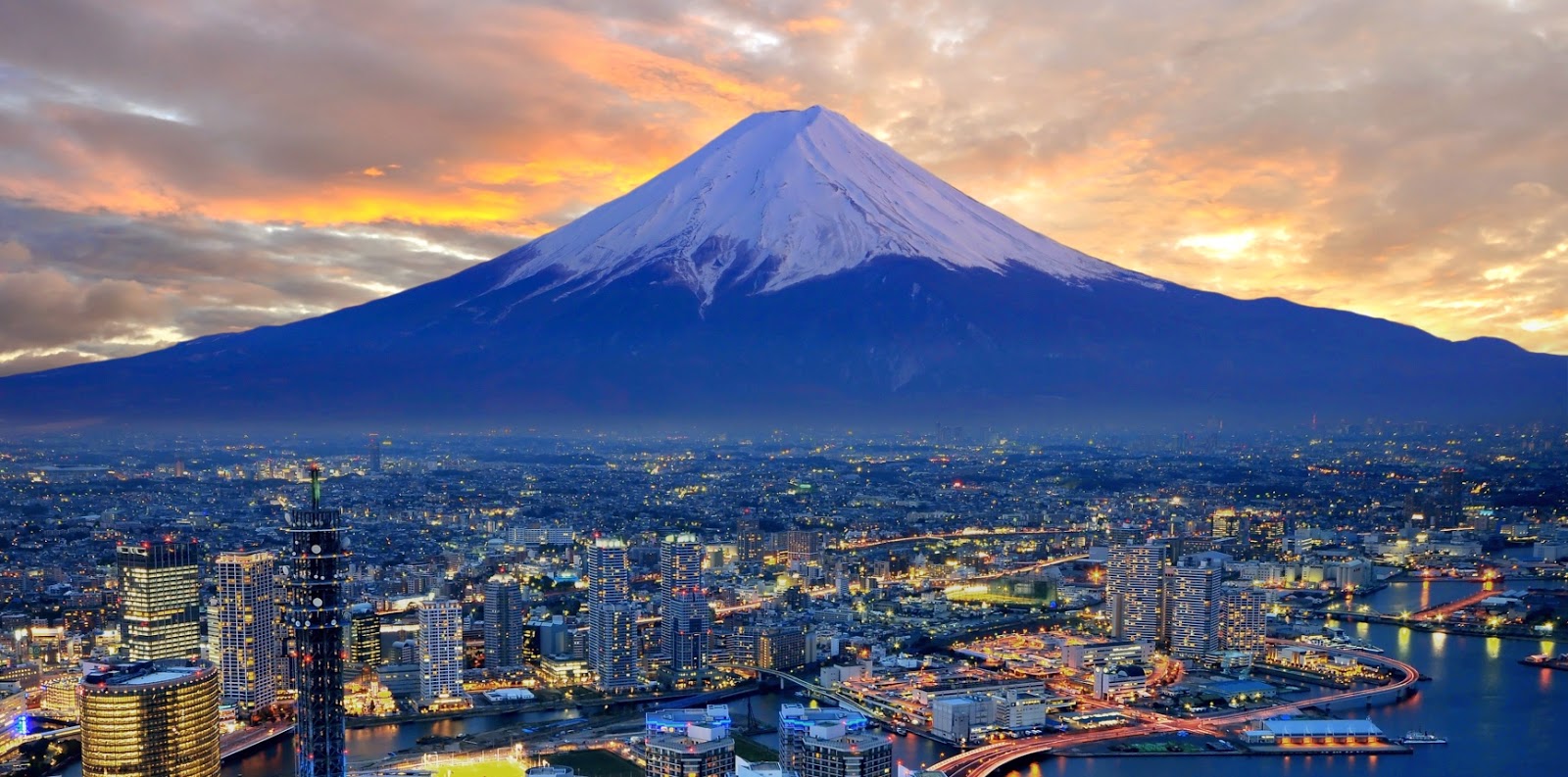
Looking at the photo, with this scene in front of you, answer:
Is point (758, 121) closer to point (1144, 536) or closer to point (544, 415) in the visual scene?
point (544, 415)

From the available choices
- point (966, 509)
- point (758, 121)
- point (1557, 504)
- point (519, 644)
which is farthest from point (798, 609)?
point (758, 121)

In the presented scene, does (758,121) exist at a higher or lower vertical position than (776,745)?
higher

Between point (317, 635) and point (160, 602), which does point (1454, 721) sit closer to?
point (317, 635)

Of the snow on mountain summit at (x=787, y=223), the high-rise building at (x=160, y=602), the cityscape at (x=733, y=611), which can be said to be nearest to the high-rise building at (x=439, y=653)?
the cityscape at (x=733, y=611)

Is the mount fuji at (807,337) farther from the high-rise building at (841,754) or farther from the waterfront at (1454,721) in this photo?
the high-rise building at (841,754)

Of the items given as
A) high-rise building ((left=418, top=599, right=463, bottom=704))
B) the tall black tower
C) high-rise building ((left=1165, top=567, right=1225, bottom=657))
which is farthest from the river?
the tall black tower

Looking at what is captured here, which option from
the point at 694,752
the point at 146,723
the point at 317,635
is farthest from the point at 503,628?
the point at 317,635

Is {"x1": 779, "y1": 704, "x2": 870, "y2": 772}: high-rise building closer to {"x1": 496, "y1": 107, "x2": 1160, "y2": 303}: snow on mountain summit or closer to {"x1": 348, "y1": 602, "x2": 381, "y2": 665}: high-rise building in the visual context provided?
{"x1": 348, "y1": 602, "x2": 381, "y2": 665}: high-rise building
